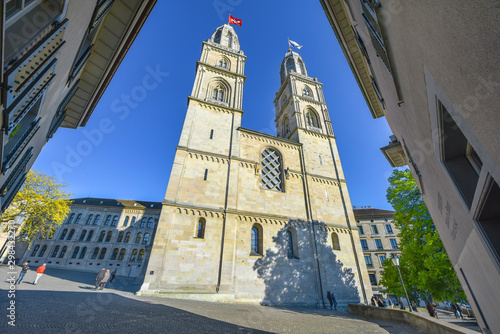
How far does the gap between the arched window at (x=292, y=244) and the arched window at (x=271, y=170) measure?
355 cm

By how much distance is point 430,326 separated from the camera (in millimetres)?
5812

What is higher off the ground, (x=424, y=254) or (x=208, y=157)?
(x=208, y=157)

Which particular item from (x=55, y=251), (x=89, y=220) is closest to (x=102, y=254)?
(x=89, y=220)

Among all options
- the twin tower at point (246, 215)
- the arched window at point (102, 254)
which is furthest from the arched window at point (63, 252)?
the twin tower at point (246, 215)

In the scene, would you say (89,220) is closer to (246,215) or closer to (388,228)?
(246,215)

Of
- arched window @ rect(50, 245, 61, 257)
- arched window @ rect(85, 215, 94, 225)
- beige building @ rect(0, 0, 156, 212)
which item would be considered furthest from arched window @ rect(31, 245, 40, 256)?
Result: beige building @ rect(0, 0, 156, 212)

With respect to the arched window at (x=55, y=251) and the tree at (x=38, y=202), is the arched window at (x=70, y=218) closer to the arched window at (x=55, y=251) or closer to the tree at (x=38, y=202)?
the arched window at (x=55, y=251)

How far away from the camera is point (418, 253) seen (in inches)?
373

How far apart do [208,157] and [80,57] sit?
9.51 meters

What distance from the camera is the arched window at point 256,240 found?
43.7ft

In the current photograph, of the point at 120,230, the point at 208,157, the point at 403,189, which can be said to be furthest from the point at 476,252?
the point at 120,230

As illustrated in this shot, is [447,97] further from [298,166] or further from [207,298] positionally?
[298,166]

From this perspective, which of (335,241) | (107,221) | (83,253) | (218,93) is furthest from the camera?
(107,221)

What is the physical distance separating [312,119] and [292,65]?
429 inches
